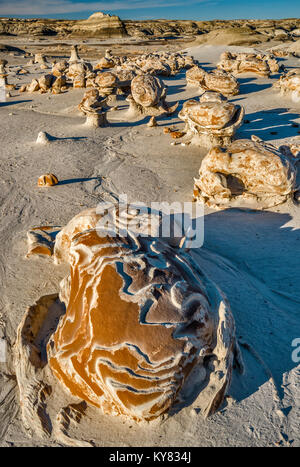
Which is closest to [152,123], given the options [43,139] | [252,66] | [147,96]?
[147,96]

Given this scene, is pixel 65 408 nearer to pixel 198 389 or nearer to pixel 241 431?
pixel 198 389

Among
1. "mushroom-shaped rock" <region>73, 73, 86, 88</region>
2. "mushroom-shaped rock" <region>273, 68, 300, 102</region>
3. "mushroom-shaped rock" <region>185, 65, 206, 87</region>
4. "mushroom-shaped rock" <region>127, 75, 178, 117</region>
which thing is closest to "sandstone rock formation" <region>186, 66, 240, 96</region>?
"mushroom-shaped rock" <region>185, 65, 206, 87</region>

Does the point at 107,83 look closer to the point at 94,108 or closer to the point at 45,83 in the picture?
the point at 94,108

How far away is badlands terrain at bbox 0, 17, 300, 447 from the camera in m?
2.25

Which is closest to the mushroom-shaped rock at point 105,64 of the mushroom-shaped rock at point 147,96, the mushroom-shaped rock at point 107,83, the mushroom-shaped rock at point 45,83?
the mushroom-shaped rock at point 45,83

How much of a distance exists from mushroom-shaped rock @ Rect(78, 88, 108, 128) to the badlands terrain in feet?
0.77

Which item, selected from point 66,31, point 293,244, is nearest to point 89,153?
point 293,244

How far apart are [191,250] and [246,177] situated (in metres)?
2.03

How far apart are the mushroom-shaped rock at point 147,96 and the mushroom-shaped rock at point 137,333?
8.34 meters

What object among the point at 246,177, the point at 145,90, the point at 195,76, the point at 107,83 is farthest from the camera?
the point at 195,76

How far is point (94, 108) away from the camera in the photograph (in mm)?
9570

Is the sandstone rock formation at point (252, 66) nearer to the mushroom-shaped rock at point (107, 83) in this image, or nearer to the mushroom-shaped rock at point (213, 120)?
the mushroom-shaped rock at point (107, 83)

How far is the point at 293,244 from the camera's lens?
177 inches
